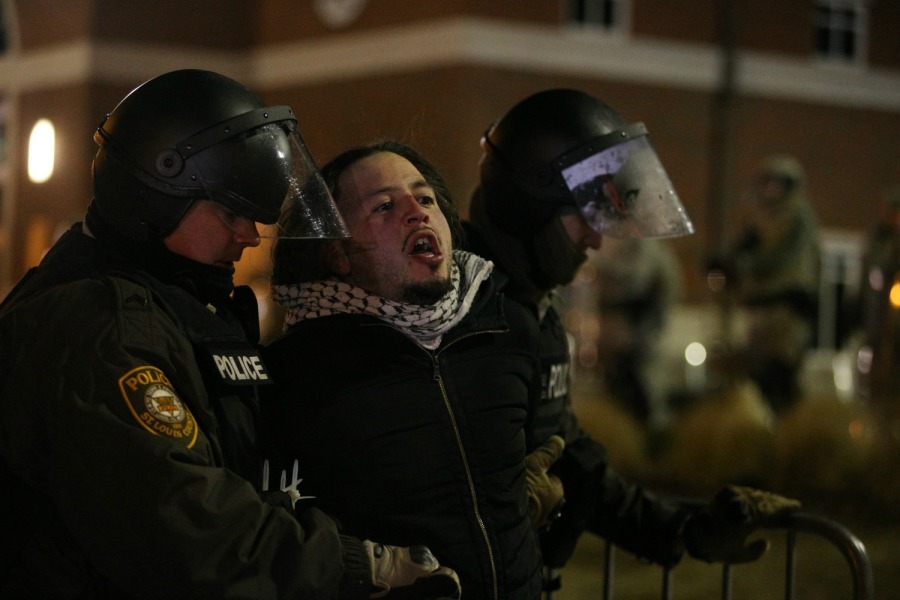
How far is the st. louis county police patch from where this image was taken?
2.28m

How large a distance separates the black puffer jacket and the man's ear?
0.17m

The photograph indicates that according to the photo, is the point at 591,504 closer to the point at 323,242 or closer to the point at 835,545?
the point at 835,545

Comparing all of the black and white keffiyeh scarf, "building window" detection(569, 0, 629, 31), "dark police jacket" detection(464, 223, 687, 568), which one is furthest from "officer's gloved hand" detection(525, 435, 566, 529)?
"building window" detection(569, 0, 629, 31)

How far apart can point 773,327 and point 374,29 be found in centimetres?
932

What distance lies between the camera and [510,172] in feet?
12.4

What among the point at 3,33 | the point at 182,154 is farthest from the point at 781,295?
the point at 3,33

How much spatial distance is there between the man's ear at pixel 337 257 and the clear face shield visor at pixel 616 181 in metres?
0.91

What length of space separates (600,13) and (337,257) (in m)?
15.5

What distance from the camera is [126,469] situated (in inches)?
88.7

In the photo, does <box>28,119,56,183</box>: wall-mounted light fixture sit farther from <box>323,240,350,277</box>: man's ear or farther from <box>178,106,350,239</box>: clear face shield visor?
<box>178,106,350,239</box>: clear face shield visor

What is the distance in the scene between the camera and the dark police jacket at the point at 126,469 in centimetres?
225

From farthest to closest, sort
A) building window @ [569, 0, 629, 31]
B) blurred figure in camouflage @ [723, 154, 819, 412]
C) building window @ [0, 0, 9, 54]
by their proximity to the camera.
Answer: building window @ [0, 0, 9, 54] → building window @ [569, 0, 629, 31] → blurred figure in camouflage @ [723, 154, 819, 412]

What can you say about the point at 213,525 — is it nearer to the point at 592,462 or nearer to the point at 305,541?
the point at 305,541

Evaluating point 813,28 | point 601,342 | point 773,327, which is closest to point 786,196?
point 773,327
